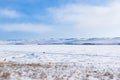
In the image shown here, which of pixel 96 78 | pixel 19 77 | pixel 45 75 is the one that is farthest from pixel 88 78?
pixel 19 77

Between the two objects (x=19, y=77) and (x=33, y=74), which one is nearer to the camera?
(x=19, y=77)

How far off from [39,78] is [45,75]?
78cm

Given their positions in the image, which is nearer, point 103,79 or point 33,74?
point 103,79

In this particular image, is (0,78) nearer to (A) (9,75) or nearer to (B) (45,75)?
(A) (9,75)

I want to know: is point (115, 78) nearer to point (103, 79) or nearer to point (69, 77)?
point (103, 79)

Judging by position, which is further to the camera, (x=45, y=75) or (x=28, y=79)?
(x=45, y=75)

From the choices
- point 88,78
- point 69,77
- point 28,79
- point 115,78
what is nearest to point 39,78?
point 28,79

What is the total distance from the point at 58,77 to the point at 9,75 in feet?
8.13

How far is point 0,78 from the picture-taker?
1209cm

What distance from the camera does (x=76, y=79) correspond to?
1239 cm

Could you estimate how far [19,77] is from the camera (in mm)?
12492

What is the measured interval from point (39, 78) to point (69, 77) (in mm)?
1562

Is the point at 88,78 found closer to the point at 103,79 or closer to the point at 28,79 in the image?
the point at 103,79

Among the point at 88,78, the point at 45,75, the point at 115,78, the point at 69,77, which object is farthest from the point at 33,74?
the point at 115,78
